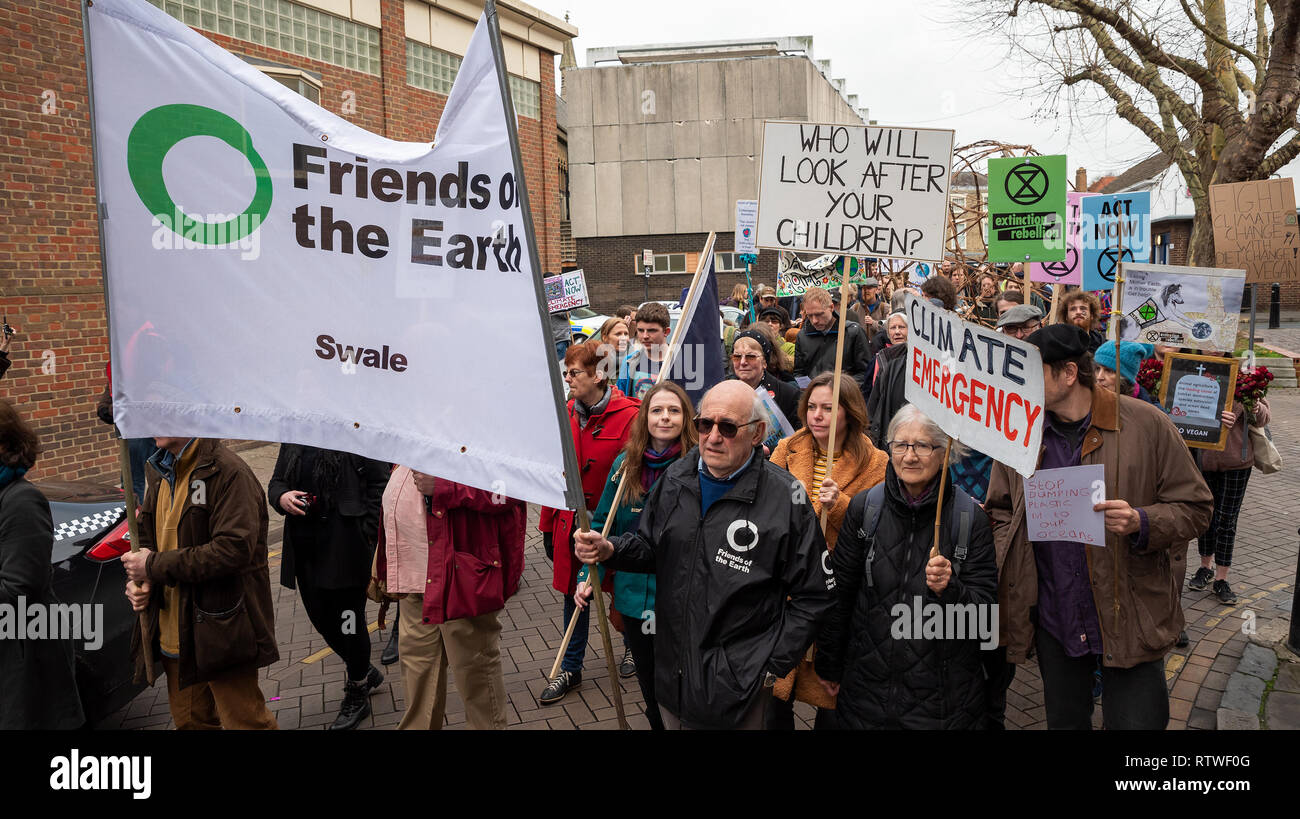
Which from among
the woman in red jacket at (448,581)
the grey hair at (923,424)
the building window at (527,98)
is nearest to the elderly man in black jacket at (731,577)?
the grey hair at (923,424)

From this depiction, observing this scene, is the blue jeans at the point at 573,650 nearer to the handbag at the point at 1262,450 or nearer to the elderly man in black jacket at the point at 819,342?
the elderly man in black jacket at the point at 819,342

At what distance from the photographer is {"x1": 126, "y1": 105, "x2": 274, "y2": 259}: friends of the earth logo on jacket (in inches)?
114

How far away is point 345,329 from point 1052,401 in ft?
8.31

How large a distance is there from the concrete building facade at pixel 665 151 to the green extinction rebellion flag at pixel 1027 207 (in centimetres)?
2785

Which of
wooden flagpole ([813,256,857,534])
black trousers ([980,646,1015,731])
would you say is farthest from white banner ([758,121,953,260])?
black trousers ([980,646,1015,731])

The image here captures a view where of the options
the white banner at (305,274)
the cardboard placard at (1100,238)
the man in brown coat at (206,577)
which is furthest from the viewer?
the cardboard placard at (1100,238)

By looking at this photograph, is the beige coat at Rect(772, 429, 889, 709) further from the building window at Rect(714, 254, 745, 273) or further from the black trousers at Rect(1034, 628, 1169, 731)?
the building window at Rect(714, 254, 745, 273)

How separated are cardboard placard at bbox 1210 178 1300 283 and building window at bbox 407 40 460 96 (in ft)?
49.2

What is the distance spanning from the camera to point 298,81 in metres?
13.9

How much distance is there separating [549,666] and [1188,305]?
4.49 m

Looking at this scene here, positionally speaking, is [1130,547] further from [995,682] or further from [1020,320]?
[1020,320]

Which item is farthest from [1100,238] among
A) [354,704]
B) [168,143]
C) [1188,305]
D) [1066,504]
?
[168,143]

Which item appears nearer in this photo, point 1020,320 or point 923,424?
point 923,424

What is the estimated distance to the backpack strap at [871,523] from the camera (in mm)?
3115
